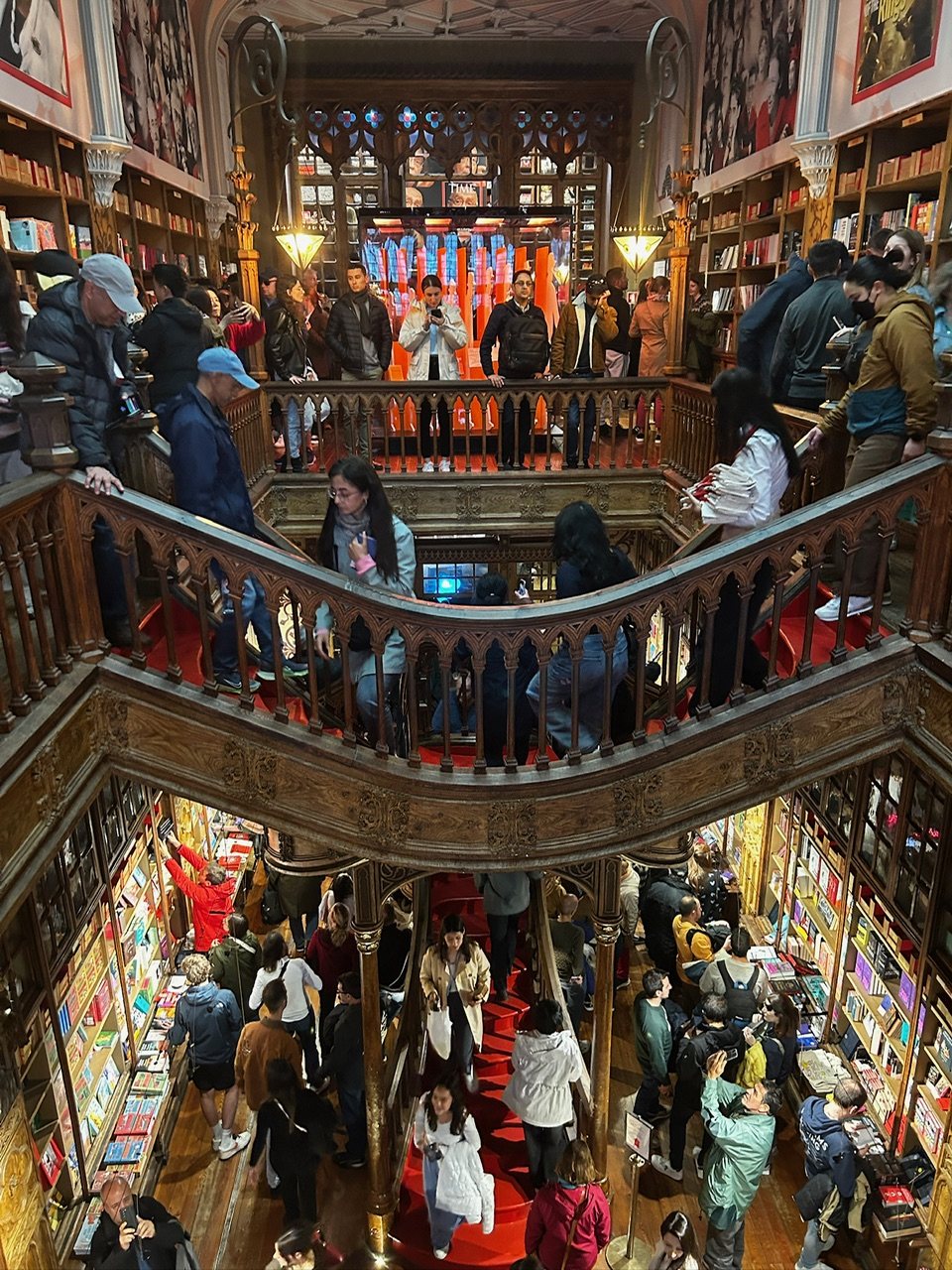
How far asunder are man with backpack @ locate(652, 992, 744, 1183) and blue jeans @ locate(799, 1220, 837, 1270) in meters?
0.62

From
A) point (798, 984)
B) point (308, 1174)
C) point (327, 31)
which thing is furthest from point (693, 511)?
point (327, 31)

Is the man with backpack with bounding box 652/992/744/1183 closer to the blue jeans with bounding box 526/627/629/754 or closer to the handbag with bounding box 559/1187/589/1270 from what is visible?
the handbag with bounding box 559/1187/589/1270

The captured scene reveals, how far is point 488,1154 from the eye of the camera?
18.0ft

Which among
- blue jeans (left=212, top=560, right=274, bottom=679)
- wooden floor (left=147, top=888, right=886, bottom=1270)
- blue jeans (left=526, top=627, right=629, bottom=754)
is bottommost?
wooden floor (left=147, top=888, right=886, bottom=1270)

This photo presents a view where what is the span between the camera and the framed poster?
659 centimetres

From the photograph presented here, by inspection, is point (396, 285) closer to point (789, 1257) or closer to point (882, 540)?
point (882, 540)

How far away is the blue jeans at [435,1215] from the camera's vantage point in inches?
185

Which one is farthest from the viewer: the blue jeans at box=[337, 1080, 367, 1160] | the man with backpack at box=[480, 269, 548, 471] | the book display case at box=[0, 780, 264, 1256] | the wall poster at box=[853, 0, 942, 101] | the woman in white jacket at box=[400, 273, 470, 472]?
the woman in white jacket at box=[400, 273, 470, 472]

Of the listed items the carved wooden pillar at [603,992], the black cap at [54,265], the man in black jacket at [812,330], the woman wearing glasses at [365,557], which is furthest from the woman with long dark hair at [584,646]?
the black cap at [54,265]

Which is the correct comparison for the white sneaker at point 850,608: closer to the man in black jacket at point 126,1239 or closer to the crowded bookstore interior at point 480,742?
the crowded bookstore interior at point 480,742

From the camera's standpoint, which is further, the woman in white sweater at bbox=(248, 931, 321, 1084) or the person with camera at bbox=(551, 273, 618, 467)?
the person with camera at bbox=(551, 273, 618, 467)

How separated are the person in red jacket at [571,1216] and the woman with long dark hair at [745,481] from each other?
215 cm

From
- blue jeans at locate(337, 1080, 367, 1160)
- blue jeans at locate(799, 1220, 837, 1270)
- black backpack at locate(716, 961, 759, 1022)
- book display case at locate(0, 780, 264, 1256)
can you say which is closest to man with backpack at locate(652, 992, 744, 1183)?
black backpack at locate(716, 961, 759, 1022)

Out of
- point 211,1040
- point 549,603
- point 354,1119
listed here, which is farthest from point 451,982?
point 549,603
